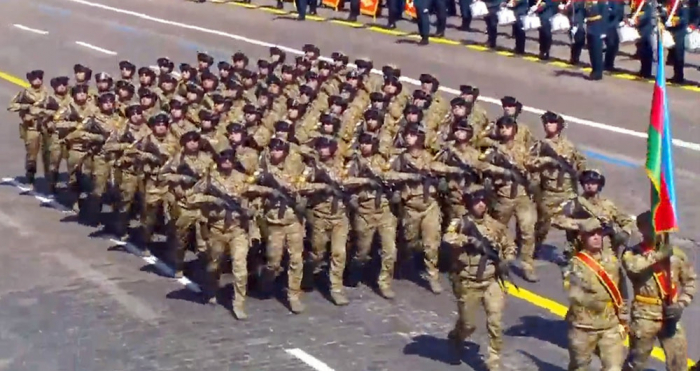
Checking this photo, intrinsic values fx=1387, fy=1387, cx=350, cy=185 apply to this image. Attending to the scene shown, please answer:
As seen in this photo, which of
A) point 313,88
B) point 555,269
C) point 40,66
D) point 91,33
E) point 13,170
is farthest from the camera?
point 91,33

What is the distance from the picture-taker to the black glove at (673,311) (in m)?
12.2

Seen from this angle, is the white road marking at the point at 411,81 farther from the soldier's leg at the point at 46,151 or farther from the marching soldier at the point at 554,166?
the soldier's leg at the point at 46,151

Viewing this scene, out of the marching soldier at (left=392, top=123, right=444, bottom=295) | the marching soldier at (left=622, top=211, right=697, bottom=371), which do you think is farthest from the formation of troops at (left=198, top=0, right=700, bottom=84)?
the marching soldier at (left=622, top=211, right=697, bottom=371)

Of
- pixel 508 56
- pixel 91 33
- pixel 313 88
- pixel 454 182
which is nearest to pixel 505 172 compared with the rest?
pixel 454 182

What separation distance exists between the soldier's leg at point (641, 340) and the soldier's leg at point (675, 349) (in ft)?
0.32

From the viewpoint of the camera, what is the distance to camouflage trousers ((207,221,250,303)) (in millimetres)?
15680

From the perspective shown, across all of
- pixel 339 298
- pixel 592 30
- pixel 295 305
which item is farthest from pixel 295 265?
pixel 592 30

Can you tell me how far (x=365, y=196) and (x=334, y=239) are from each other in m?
0.63

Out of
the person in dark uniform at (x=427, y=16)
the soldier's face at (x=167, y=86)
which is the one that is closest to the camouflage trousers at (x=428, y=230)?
the soldier's face at (x=167, y=86)

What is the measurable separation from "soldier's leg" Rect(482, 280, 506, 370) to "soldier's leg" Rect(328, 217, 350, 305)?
293cm

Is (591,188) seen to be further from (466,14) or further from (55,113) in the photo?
(466,14)

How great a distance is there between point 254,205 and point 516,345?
3612 millimetres

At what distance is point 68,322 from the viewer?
15.7 meters

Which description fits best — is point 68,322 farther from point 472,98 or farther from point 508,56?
point 508,56
